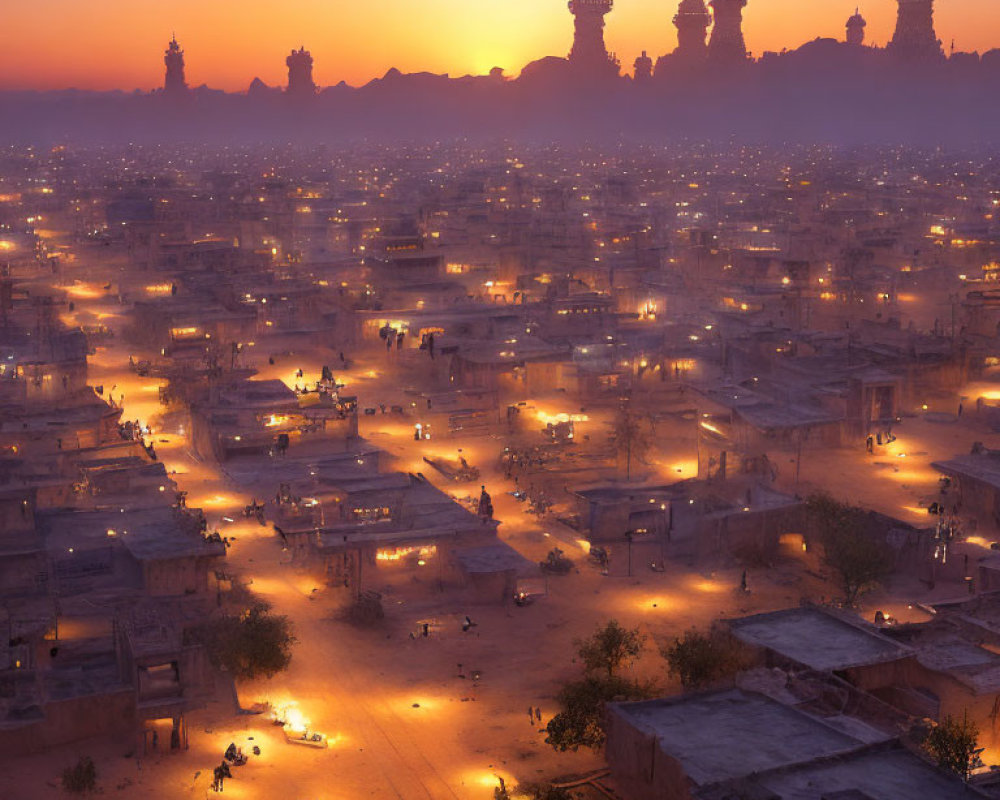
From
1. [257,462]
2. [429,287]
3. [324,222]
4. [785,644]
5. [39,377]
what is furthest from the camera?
[324,222]

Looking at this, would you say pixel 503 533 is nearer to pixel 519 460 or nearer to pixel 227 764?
pixel 519 460

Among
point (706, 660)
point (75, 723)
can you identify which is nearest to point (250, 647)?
point (75, 723)

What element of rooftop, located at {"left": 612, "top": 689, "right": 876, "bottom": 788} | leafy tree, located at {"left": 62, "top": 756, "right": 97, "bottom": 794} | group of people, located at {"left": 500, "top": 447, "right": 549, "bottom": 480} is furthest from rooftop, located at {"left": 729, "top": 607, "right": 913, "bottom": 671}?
group of people, located at {"left": 500, "top": 447, "right": 549, "bottom": 480}

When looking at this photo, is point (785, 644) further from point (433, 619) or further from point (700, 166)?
point (700, 166)

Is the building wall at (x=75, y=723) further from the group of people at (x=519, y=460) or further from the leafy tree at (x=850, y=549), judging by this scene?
the group of people at (x=519, y=460)

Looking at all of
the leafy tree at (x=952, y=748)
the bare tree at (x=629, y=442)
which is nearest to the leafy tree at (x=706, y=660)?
the leafy tree at (x=952, y=748)

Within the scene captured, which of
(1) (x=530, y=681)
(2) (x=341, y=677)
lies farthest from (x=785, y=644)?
(2) (x=341, y=677)
